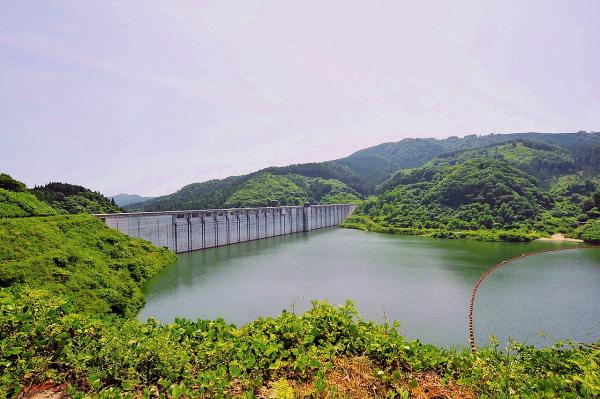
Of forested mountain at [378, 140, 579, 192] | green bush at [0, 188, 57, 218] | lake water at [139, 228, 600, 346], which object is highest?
forested mountain at [378, 140, 579, 192]

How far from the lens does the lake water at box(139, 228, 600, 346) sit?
15.5 metres

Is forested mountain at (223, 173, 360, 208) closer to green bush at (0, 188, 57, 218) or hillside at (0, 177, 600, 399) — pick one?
green bush at (0, 188, 57, 218)

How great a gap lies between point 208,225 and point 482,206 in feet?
150

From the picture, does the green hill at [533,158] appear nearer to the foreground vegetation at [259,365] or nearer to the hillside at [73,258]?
the hillside at [73,258]

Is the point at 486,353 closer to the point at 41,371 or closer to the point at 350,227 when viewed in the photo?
the point at 41,371

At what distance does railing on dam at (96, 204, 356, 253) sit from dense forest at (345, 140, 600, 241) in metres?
17.1

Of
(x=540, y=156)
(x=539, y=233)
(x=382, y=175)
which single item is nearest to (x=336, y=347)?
(x=539, y=233)

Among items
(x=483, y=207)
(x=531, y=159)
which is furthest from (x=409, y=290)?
(x=531, y=159)

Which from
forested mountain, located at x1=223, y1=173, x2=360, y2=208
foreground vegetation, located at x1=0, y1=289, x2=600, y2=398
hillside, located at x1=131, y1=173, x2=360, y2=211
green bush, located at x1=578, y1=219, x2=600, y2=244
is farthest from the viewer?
forested mountain, located at x1=223, y1=173, x2=360, y2=208

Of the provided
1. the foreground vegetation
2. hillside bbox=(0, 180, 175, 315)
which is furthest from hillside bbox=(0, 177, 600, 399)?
hillside bbox=(0, 180, 175, 315)

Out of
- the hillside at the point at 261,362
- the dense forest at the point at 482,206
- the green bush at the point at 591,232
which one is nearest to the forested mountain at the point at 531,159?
the dense forest at the point at 482,206

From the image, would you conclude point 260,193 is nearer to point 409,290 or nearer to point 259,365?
point 409,290

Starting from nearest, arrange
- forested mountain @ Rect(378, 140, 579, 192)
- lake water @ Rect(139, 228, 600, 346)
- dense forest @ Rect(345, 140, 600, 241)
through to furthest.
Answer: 1. lake water @ Rect(139, 228, 600, 346)
2. dense forest @ Rect(345, 140, 600, 241)
3. forested mountain @ Rect(378, 140, 579, 192)

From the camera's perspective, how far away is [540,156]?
354 ft
